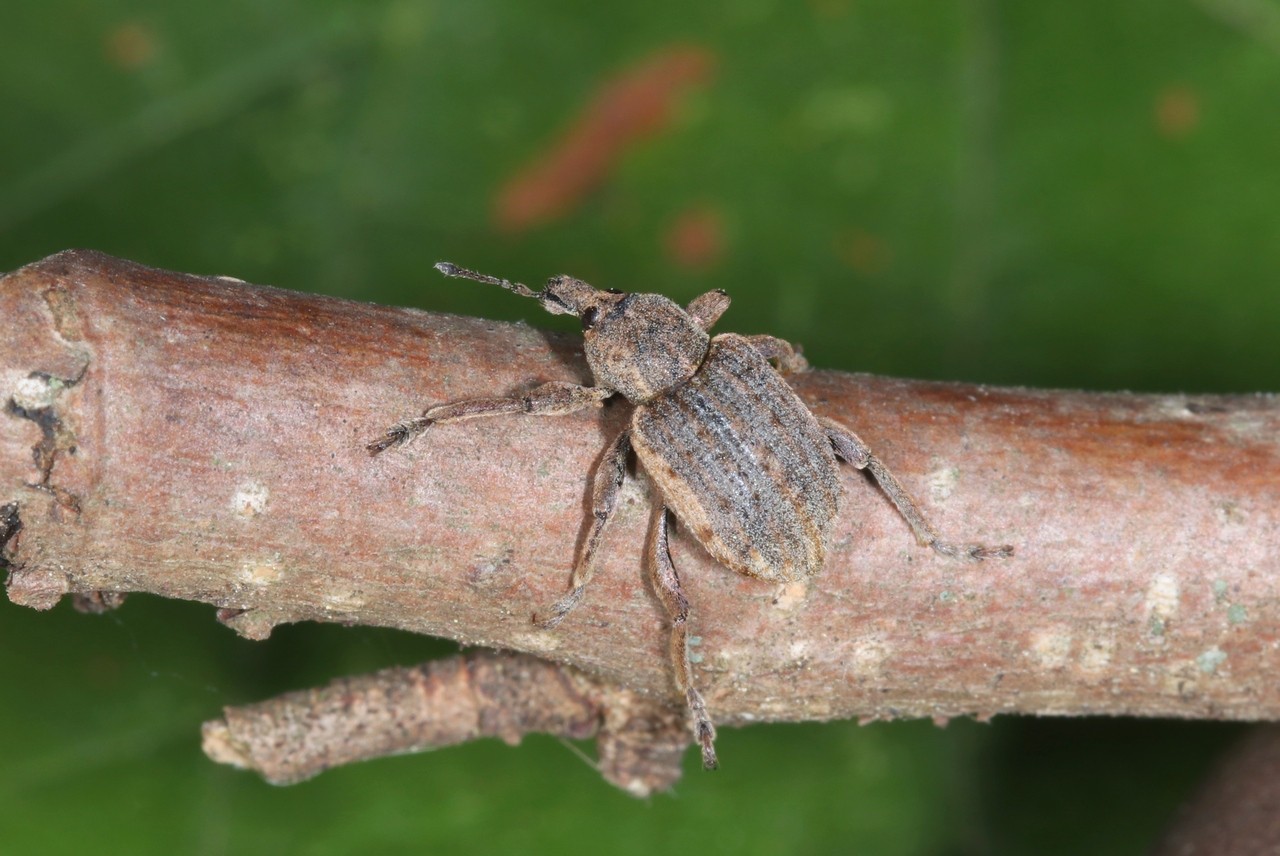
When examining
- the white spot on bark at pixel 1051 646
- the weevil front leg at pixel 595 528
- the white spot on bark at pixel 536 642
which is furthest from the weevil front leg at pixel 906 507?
the white spot on bark at pixel 536 642

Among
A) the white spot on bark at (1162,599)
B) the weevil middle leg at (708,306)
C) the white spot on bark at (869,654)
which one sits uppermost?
the weevil middle leg at (708,306)

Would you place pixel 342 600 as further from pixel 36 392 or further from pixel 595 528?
pixel 36 392

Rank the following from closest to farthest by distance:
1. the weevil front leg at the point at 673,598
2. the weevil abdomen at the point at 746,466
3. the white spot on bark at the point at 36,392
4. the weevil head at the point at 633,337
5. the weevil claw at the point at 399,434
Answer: the white spot on bark at the point at 36,392 → the weevil claw at the point at 399,434 → the weevil front leg at the point at 673,598 → the weevil abdomen at the point at 746,466 → the weevil head at the point at 633,337

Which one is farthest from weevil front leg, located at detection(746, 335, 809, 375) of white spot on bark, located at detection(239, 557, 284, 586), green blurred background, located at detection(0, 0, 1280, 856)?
white spot on bark, located at detection(239, 557, 284, 586)

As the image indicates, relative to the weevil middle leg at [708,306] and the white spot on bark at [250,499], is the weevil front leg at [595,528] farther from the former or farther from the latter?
the weevil middle leg at [708,306]

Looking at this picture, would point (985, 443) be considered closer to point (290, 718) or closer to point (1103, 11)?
point (290, 718)

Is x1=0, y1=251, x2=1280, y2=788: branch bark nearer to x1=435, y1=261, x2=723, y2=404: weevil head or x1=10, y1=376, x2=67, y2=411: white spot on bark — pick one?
x1=10, y1=376, x2=67, y2=411: white spot on bark
